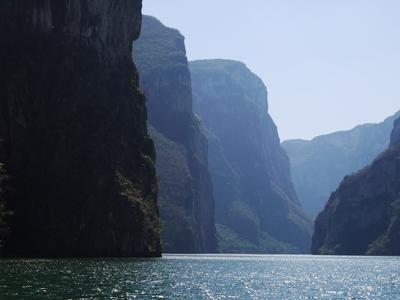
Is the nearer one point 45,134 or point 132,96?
point 45,134

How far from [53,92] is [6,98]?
41.9ft

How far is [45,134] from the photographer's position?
156 meters

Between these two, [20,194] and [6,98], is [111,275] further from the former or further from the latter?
[6,98]

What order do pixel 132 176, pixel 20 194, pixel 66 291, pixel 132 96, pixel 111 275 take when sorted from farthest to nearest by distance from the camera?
1. pixel 132 96
2. pixel 132 176
3. pixel 20 194
4. pixel 111 275
5. pixel 66 291

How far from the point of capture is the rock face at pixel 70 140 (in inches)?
5896

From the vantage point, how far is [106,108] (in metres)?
171

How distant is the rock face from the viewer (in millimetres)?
149750

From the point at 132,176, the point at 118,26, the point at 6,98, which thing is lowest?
the point at 132,176

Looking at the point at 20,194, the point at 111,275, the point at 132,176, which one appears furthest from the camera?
the point at 132,176

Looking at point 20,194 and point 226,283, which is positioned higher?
point 20,194

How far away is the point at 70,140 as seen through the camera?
6206 inches

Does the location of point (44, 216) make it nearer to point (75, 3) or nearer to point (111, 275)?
point (75, 3)

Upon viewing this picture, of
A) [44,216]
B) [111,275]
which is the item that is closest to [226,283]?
[111,275]

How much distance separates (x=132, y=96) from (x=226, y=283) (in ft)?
357
